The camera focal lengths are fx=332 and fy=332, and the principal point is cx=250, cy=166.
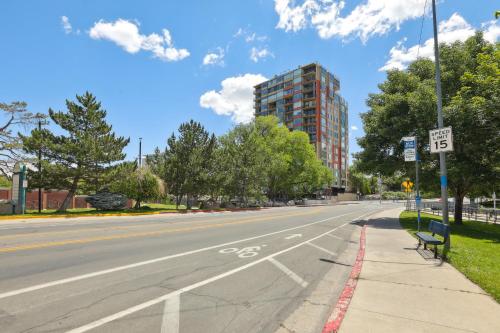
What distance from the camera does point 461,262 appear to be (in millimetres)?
8758

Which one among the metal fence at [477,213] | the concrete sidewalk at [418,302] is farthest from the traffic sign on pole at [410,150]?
the metal fence at [477,213]

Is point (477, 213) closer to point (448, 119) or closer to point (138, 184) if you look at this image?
point (448, 119)

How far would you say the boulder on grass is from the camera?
32812 millimetres

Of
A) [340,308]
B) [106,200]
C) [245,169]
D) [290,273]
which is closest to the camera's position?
[340,308]

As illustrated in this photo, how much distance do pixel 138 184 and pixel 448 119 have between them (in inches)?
1108

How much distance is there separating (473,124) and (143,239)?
64.7 ft

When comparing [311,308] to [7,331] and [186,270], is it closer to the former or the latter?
[186,270]

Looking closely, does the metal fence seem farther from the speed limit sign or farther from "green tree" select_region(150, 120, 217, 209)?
"green tree" select_region(150, 120, 217, 209)

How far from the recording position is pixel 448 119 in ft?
67.7

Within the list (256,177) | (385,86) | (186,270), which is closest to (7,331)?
(186,270)

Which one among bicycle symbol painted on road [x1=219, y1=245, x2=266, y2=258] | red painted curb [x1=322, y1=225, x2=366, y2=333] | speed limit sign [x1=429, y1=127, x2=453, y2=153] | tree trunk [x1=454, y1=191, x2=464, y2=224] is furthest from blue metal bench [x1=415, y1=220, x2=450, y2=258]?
tree trunk [x1=454, y1=191, x2=464, y2=224]

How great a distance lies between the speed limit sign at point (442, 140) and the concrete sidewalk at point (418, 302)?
395 cm

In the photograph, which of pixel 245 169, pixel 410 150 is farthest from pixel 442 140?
pixel 245 169

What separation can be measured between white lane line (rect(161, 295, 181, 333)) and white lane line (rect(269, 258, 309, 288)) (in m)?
2.70
